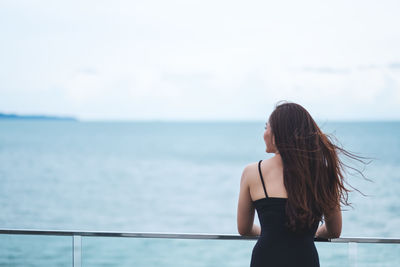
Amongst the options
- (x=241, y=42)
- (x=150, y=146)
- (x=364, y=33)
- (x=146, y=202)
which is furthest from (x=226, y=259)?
(x=150, y=146)

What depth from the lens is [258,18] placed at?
4159cm

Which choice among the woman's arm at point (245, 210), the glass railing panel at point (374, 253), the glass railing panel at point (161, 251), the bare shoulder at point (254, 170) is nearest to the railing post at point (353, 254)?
the glass railing panel at point (374, 253)

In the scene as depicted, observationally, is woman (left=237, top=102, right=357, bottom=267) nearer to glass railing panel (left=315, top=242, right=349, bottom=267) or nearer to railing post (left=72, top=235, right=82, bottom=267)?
glass railing panel (left=315, top=242, right=349, bottom=267)

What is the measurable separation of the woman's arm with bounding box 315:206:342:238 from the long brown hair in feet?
0.23

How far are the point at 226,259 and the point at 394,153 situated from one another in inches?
1787

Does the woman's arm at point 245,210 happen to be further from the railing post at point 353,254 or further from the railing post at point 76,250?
the railing post at point 76,250

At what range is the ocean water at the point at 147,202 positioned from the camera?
2918 millimetres

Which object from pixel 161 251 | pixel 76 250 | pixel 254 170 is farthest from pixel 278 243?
pixel 76 250

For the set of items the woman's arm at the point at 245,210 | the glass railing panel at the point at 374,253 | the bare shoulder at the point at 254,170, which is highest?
the bare shoulder at the point at 254,170

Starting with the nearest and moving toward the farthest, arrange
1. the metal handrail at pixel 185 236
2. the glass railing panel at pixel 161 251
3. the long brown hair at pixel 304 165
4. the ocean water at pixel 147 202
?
the long brown hair at pixel 304 165, the metal handrail at pixel 185 236, the glass railing panel at pixel 161 251, the ocean water at pixel 147 202

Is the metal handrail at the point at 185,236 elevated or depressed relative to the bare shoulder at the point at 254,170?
depressed

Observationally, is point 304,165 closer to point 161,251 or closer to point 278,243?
point 278,243

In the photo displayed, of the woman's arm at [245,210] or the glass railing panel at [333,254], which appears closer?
the woman's arm at [245,210]

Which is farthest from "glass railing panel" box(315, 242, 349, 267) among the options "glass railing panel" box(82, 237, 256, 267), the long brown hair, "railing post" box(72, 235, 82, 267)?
"railing post" box(72, 235, 82, 267)
